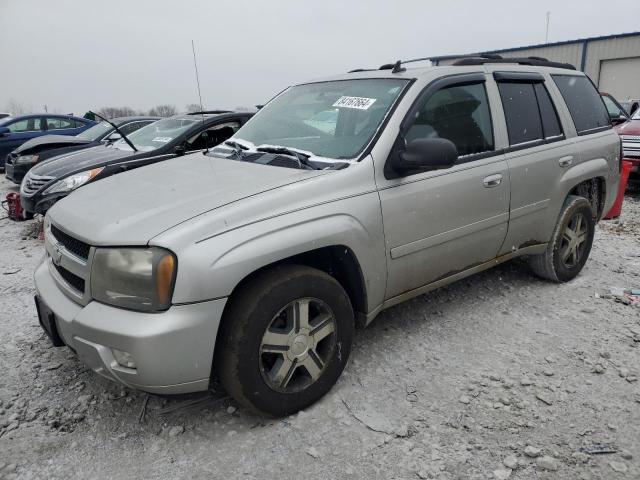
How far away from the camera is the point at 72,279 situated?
2479 millimetres

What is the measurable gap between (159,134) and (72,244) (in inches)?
174

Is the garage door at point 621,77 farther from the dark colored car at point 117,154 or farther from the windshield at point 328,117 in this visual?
the windshield at point 328,117

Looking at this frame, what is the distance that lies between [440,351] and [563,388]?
72 cm

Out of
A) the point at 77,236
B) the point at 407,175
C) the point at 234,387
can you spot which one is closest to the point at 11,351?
the point at 77,236

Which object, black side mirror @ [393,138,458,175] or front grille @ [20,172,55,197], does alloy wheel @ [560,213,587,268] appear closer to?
black side mirror @ [393,138,458,175]

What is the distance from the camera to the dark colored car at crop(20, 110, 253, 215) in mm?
5520

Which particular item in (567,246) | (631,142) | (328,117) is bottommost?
(567,246)

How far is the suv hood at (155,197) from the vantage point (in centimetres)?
225

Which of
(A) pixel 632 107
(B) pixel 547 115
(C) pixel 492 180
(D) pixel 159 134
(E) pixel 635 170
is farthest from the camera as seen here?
(A) pixel 632 107

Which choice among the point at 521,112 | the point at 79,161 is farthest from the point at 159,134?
the point at 521,112

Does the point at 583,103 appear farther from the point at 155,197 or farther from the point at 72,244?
the point at 72,244

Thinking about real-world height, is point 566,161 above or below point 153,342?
above

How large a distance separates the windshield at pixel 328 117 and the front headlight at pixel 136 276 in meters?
1.19

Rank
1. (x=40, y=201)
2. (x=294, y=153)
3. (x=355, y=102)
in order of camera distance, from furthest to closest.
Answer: (x=40, y=201)
(x=355, y=102)
(x=294, y=153)
